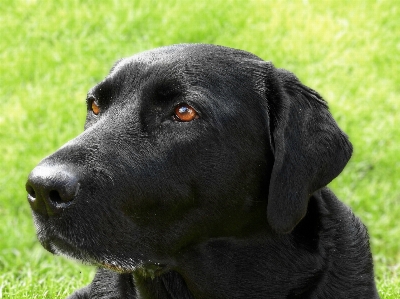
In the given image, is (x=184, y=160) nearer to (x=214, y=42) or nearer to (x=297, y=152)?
(x=297, y=152)

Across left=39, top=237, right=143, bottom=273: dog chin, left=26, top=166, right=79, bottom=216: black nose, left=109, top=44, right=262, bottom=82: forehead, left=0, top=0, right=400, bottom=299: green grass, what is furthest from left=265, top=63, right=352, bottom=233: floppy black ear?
left=0, top=0, right=400, bottom=299: green grass

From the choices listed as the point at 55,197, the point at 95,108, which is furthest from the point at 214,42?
the point at 55,197

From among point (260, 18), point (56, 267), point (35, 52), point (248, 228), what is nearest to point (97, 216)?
point (248, 228)

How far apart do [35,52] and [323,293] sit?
6330 millimetres

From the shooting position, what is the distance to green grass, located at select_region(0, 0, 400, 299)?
7344mm

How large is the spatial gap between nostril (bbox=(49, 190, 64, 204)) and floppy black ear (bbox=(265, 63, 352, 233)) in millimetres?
1053

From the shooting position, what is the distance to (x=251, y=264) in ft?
12.6

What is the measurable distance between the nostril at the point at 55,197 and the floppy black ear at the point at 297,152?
3.45 feet

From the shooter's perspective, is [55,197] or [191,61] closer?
[55,197]

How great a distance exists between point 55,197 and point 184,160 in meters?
0.66

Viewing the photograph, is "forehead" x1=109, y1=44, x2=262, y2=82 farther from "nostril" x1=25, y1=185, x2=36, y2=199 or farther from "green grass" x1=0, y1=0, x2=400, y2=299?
"green grass" x1=0, y1=0, x2=400, y2=299

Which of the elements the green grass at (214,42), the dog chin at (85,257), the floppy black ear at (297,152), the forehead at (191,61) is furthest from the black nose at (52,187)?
the green grass at (214,42)

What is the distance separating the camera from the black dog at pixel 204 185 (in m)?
3.38

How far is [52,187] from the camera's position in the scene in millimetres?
3188
